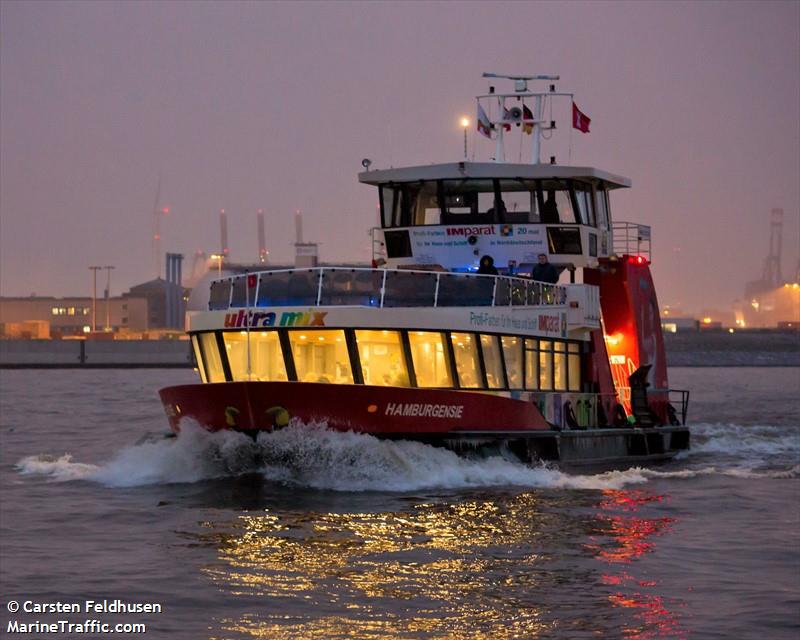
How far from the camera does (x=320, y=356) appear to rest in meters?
24.8

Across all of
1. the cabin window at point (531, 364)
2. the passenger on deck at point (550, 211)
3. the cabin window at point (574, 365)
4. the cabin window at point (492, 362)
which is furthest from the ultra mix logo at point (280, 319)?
the passenger on deck at point (550, 211)

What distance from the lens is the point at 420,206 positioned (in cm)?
3148

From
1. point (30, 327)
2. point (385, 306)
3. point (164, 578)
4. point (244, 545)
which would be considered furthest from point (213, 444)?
point (30, 327)

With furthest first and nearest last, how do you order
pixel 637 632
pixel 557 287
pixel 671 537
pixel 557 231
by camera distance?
pixel 557 231
pixel 557 287
pixel 671 537
pixel 637 632

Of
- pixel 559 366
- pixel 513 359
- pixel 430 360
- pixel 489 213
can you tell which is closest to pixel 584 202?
pixel 489 213

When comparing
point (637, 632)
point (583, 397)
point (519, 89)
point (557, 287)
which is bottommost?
point (637, 632)

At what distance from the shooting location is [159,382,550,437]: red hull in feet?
78.0

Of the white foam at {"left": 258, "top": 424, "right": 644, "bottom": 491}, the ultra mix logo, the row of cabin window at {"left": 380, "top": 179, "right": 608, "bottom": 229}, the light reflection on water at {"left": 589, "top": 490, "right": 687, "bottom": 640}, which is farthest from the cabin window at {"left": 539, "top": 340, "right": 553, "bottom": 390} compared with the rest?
the ultra mix logo

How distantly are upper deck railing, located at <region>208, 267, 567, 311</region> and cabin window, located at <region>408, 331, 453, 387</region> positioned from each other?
57 centimetres

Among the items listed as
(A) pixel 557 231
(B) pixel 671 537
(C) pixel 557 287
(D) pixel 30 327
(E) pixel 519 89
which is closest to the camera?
(B) pixel 671 537

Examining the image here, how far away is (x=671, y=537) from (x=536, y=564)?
3.19 m

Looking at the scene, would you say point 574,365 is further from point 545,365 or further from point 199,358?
point 199,358

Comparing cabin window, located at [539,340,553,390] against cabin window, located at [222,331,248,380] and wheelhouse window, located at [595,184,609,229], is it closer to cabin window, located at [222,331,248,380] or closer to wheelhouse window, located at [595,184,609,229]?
wheelhouse window, located at [595,184,609,229]

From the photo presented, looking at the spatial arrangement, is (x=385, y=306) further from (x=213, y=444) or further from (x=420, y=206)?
(x=420, y=206)
